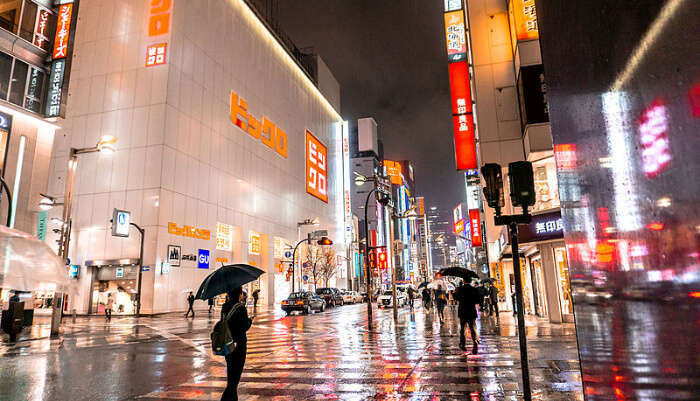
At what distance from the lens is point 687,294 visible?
4.25 ft

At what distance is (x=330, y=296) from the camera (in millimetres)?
46688

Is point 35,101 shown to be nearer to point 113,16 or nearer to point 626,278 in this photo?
point 113,16

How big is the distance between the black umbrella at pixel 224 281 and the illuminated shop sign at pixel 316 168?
5746 centimetres

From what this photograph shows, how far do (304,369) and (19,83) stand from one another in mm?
25180

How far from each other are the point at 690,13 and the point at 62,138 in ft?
150

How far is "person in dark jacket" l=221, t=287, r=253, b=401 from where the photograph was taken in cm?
604

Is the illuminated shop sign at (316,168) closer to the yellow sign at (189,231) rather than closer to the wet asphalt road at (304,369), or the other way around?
the yellow sign at (189,231)

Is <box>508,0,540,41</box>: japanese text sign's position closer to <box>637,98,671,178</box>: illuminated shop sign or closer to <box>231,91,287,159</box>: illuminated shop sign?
<box>637,98,671,178</box>: illuminated shop sign

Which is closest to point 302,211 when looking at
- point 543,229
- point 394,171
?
point 543,229

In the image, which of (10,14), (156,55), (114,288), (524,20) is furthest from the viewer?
(156,55)

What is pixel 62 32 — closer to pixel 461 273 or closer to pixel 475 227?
pixel 461 273

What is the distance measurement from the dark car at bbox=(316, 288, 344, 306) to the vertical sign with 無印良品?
29282 mm

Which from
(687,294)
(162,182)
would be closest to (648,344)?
Result: (687,294)

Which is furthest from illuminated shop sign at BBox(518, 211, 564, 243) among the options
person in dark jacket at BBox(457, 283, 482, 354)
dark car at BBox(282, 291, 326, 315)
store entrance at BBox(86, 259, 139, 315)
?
store entrance at BBox(86, 259, 139, 315)
